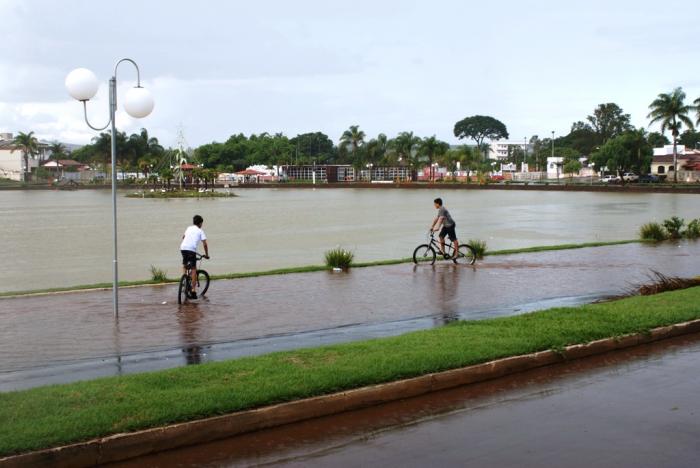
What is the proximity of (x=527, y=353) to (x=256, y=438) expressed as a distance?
374 cm

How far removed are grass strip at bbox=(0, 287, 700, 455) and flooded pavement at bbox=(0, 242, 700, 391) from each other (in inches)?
47.0

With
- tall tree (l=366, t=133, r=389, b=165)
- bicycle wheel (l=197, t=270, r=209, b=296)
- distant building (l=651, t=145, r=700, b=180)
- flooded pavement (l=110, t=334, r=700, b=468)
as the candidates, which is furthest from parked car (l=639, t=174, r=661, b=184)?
flooded pavement (l=110, t=334, r=700, b=468)

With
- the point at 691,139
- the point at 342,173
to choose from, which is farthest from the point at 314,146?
the point at 691,139

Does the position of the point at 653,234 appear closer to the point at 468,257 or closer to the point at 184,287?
the point at 468,257

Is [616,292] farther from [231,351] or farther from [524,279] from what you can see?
[231,351]

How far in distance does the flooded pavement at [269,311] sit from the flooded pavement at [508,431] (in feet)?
9.04

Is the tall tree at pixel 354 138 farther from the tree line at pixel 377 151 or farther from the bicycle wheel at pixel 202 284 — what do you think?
the bicycle wheel at pixel 202 284

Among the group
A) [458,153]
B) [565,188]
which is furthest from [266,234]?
[458,153]

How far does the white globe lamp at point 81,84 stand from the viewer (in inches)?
456

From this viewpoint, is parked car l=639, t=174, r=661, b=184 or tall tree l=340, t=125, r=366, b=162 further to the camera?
tall tree l=340, t=125, r=366, b=162

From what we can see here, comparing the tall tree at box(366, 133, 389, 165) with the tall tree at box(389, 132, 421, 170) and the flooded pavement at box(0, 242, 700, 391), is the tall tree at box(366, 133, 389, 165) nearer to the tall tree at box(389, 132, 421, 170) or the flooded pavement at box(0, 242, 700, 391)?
the tall tree at box(389, 132, 421, 170)

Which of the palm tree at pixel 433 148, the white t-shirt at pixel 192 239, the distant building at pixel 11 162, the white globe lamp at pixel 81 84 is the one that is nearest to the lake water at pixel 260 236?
the white t-shirt at pixel 192 239

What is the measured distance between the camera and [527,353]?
8945 millimetres

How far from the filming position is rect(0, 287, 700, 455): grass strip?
6.31 meters
